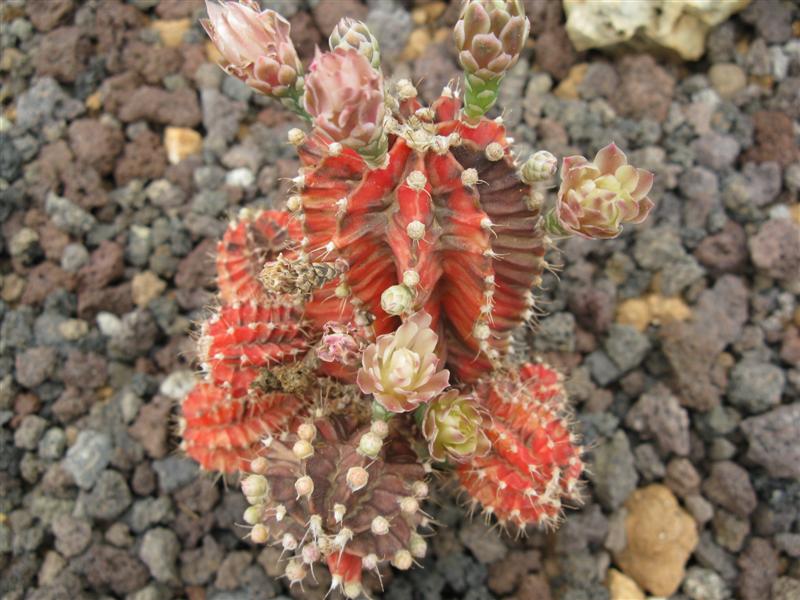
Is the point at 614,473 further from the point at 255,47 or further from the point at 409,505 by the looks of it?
the point at 255,47

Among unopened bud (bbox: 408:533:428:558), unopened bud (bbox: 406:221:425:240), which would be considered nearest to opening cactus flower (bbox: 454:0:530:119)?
unopened bud (bbox: 406:221:425:240)

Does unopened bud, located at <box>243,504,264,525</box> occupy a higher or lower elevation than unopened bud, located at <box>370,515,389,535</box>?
lower

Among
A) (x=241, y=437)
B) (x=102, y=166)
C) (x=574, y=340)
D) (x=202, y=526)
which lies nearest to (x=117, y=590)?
(x=202, y=526)

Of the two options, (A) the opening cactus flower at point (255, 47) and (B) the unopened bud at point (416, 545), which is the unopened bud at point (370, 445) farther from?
(A) the opening cactus flower at point (255, 47)

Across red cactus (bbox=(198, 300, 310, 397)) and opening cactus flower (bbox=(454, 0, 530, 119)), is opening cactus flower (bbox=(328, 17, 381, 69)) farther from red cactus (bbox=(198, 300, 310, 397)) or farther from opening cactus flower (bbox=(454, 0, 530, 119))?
red cactus (bbox=(198, 300, 310, 397))

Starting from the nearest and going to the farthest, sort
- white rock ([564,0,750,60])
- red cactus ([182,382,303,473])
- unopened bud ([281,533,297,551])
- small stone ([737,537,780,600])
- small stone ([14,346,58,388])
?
1. unopened bud ([281,533,297,551])
2. red cactus ([182,382,303,473])
3. small stone ([737,537,780,600])
4. small stone ([14,346,58,388])
5. white rock ([564,0,750,60])

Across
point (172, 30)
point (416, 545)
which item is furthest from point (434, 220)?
point (172, 30)
